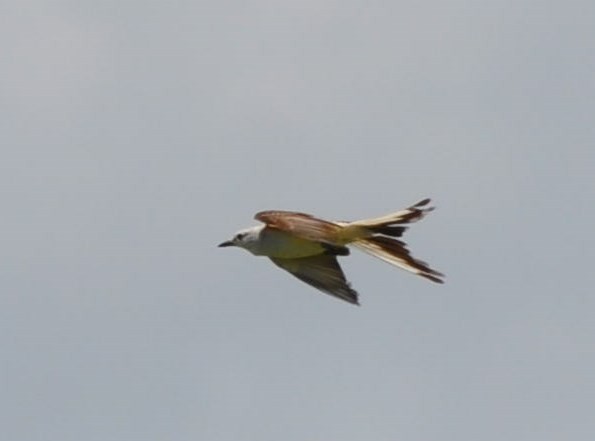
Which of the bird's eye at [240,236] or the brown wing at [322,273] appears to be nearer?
the brown wing at [322,273]

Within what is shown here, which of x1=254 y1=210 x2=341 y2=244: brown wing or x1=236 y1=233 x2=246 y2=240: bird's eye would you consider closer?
x1=254 y1=210 x2=341 y2=244: brown wing

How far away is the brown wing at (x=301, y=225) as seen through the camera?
62.7 ft

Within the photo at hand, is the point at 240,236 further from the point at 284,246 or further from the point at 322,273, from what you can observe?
the point at 322,273

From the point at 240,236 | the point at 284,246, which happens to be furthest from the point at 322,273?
the point at 240,236

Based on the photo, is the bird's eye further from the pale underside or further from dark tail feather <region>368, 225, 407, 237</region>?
dark tail feather <region>368, 225, 407, 237</region>

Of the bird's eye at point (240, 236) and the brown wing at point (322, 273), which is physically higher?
the bird's eye at point (240, 236)

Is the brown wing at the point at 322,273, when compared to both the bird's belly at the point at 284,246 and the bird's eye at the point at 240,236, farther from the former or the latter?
the bird's eye at the point at 240,236

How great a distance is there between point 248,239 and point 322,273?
0.87 metres

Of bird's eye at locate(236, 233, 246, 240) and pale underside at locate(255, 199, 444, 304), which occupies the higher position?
bird's eye at locate(236, 233, 246, 240)

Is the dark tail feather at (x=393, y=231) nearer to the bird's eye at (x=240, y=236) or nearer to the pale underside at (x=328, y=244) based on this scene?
the pale underside at (x=328, y=244)

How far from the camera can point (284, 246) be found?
1967 cm

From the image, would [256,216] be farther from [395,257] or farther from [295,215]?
[395,257]

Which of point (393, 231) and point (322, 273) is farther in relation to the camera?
point (322, 273)

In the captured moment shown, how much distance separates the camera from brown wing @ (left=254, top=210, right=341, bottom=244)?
62.7 feet
